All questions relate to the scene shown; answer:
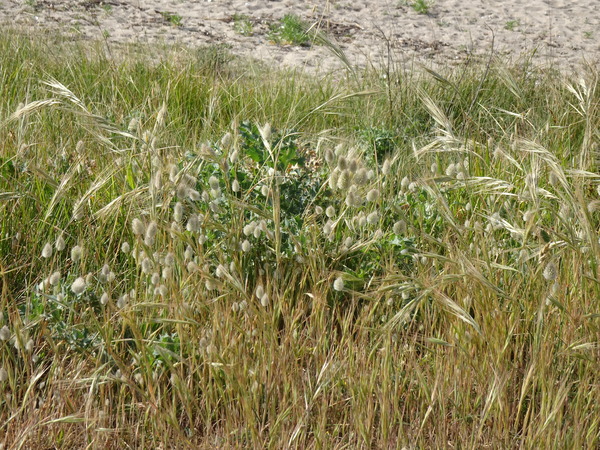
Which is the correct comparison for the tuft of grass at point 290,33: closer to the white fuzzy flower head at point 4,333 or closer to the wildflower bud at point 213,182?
the wildflower bud at point 213,182

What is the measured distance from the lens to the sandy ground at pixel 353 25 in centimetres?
680

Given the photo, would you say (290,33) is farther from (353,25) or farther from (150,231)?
(150,231)

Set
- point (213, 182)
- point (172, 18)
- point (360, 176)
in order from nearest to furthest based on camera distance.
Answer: point (360, 176) < point (213, 182) < point (172, 18)

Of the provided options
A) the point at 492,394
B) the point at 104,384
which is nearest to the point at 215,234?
the point at 104,384

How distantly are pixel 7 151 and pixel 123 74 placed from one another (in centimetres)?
Result: 144

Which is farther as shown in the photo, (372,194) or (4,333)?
(372,194)

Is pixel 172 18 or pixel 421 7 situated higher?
pixel 421 7

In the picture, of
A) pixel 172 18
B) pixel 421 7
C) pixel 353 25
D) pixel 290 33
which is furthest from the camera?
pixel 421 7

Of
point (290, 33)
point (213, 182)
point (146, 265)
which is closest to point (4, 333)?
point (146, 265)

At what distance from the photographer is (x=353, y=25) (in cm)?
774

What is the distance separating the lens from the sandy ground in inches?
268

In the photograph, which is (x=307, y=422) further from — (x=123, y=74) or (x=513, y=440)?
(x=123, y=74)

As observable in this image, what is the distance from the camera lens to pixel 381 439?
182 centimetres

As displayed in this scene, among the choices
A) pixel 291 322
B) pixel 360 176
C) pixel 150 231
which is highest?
pixel 360 176
